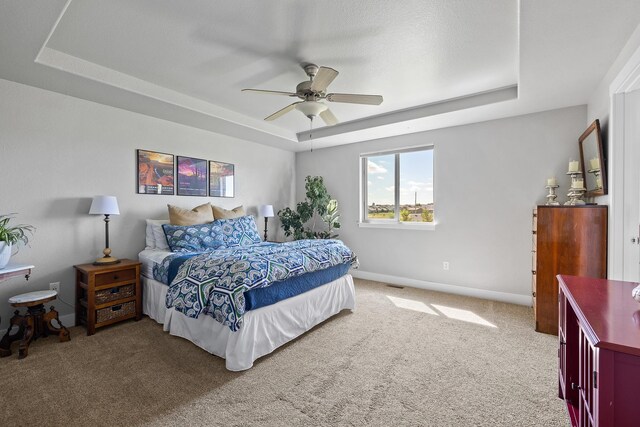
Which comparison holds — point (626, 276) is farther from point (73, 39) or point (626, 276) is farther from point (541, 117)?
point (73, 39)

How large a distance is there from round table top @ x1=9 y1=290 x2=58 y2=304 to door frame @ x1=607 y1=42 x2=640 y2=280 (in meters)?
4.93

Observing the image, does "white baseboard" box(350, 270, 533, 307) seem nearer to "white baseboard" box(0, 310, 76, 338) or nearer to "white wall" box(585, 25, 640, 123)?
"white wall" box(585, 25, 640, 123)

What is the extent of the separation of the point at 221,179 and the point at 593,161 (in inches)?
178

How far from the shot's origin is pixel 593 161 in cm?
274

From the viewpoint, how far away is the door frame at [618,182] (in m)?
2.27

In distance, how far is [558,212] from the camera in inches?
110

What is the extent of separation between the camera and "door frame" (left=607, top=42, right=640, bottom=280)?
227cm

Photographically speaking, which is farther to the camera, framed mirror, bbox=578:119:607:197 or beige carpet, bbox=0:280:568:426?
framed mirror, bbox=578:119:607:197

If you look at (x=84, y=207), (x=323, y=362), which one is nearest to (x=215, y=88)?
(x=84, y=207)

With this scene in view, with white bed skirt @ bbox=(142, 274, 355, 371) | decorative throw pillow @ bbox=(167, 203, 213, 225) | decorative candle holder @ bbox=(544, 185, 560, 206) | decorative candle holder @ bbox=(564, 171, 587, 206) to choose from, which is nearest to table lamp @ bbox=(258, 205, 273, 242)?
decorative throw pillow @ bbox=(167, 203, 213, 225)

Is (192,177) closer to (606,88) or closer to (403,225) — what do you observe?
(403,225)

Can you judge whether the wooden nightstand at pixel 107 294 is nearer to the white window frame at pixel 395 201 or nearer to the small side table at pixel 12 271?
the small side table at pixel 12 271

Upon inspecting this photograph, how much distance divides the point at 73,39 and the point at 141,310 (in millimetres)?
2648

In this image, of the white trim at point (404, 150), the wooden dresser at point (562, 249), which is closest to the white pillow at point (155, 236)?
the white trim at point (404, 150)
